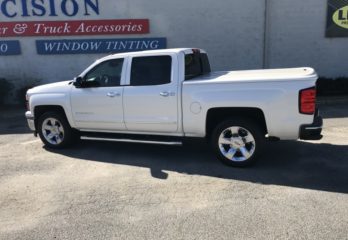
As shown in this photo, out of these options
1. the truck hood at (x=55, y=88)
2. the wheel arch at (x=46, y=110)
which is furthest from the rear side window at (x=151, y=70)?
the wheel arch at (x=46, y=110)

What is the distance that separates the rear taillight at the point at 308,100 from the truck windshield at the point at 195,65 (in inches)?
75.9

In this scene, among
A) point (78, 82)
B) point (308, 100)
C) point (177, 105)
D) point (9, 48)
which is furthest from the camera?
point (9, 48)

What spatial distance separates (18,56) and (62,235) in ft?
32.5

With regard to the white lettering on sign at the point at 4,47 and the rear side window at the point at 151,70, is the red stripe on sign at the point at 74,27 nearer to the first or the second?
the white lettering on sign at the point at 4,47

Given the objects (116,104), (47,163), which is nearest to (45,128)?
(47,163)

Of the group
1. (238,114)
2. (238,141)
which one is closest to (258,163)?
(238,141)

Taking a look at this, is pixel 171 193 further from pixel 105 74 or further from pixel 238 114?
pixel 105 74

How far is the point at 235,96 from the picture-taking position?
564 cm

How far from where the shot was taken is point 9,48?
12.4 meters

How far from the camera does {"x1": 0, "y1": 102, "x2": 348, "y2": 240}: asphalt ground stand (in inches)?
162

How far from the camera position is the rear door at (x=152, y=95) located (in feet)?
20.3

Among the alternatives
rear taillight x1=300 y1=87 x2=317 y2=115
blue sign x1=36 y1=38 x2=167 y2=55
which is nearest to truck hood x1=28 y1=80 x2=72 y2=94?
rear taillight x1=300 y1=87 x2=317 y2=115

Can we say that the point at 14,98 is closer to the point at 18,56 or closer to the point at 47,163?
the point at 18,56

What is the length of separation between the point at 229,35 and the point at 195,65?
19.6ft
